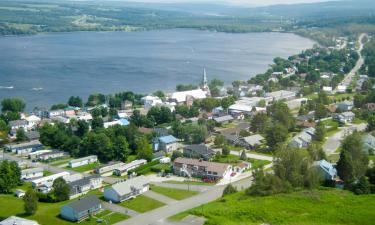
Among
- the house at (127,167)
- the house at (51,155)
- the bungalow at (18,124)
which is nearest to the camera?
the house at (127,167)

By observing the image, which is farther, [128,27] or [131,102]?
[128,27]

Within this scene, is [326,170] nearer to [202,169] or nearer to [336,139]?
[202,169]

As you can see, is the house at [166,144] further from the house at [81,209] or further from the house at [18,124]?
the house at [18,124]

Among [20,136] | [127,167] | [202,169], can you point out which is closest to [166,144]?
[127,167]

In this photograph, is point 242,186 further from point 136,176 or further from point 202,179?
point 136,176

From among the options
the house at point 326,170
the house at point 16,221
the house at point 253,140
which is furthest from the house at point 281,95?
the house at point 16,221

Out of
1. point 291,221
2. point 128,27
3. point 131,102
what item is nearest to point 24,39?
point 128,27
